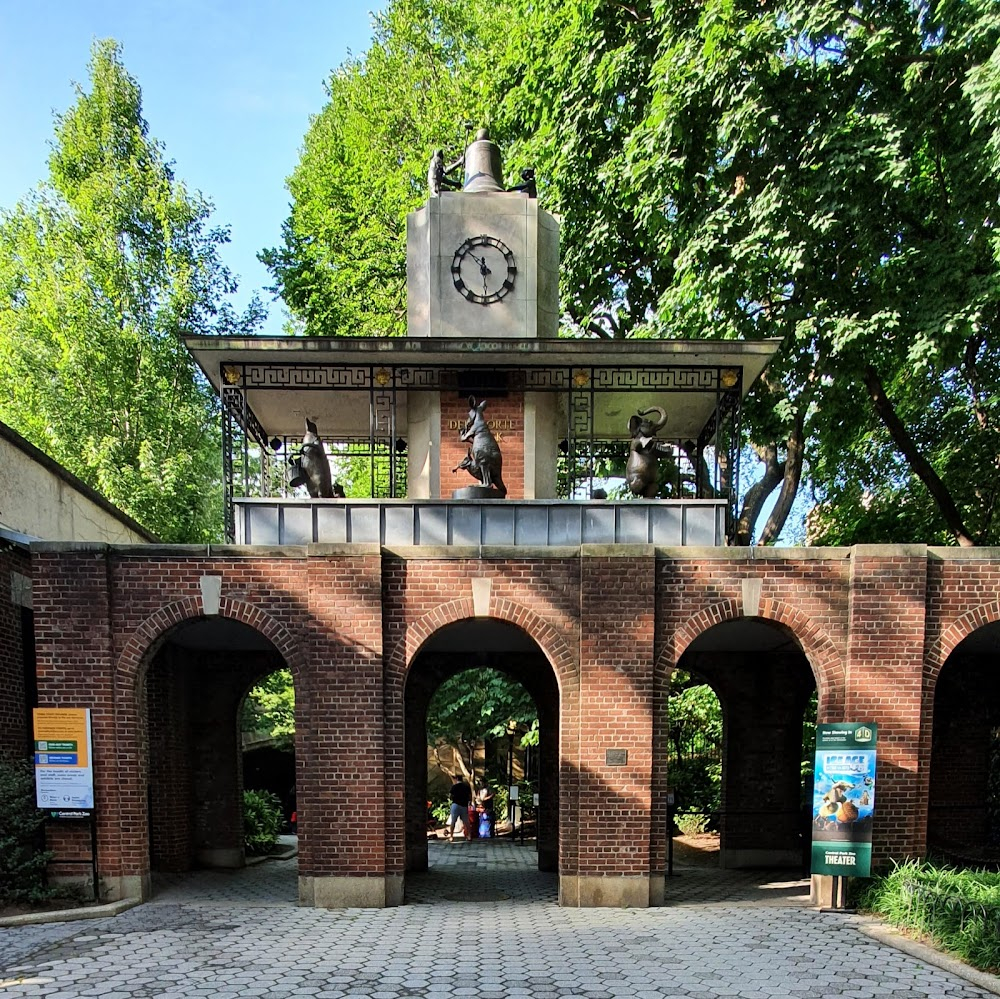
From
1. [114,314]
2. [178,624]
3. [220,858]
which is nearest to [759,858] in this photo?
[220,858]

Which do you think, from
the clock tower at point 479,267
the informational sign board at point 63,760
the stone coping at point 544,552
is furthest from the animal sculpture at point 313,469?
the informational sign board at point 63,760

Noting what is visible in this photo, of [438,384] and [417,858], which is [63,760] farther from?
[438,384]

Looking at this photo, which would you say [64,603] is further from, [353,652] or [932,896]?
[932,896]

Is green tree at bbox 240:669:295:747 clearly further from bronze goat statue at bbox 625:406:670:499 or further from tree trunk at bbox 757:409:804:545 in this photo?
bronze goat statue at bbox 625:406:670:499

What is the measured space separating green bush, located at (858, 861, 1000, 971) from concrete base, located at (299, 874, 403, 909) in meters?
5.45

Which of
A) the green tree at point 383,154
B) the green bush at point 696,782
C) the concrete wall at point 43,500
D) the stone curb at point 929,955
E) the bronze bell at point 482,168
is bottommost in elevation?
the green bush at point 696,782

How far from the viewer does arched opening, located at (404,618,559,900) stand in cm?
1162

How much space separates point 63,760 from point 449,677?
17.4 feet

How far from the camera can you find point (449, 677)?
38.5 feet

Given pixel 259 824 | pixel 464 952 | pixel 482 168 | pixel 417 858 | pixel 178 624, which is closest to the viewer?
pixel 464 952

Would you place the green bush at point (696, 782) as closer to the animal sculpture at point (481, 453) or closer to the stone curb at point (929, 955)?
the stone curb at point (929, 955)

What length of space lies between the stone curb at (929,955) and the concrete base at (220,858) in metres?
9.19

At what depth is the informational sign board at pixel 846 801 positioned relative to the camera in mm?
8008

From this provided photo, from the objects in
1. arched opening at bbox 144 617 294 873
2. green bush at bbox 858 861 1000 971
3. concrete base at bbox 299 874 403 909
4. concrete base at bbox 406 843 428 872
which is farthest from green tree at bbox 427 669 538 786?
green bush at bbox 858 861 1000 971
